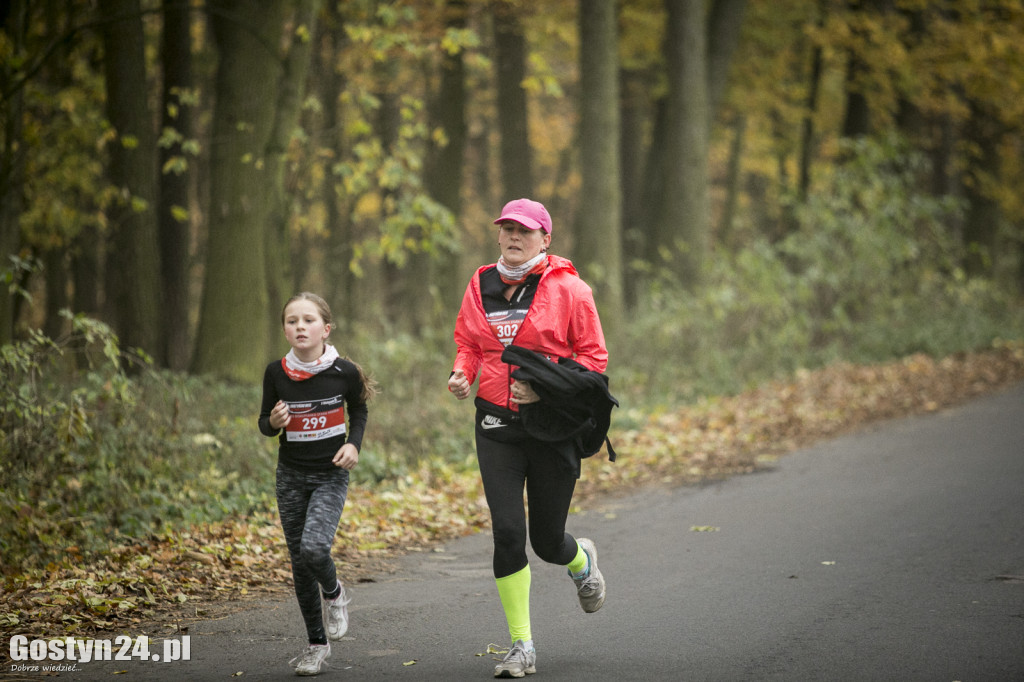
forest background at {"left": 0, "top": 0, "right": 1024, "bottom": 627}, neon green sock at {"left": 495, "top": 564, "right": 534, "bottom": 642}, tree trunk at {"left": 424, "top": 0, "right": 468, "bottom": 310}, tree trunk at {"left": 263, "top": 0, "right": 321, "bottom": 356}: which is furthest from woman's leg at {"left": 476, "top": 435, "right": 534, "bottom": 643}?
tree trunk at {"left": 424, "top": 0, "right": 468, "bottom": 310}

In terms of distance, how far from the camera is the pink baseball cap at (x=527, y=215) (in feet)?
16.6

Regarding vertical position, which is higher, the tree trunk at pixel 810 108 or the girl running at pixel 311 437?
the tree trunk at pixel 810 108

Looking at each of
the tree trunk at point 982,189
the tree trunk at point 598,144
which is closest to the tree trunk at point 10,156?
the tree trunk at point 598,144

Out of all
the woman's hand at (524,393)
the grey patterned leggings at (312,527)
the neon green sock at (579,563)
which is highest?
the woman's hand at (524,393)

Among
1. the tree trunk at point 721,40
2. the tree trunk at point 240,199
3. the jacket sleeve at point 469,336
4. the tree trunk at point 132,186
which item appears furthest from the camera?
the tree trunk at point 721,40

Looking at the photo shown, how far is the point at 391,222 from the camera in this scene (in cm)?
1361

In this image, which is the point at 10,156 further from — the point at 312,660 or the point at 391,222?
the point at 312,660

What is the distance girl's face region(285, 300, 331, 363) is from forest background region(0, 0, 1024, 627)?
86.8 inches

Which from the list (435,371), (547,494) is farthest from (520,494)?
(435,371)

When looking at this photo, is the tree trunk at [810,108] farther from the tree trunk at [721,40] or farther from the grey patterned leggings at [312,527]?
the grey patterned leggings at [312,527]

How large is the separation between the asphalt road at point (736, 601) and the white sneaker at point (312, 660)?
7 centimetres

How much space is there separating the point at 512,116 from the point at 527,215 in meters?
16.9

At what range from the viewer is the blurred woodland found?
488 inches

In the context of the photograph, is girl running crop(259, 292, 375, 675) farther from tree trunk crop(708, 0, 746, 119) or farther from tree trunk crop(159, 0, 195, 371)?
tree trunk crop(708, 0, 746, 119)
